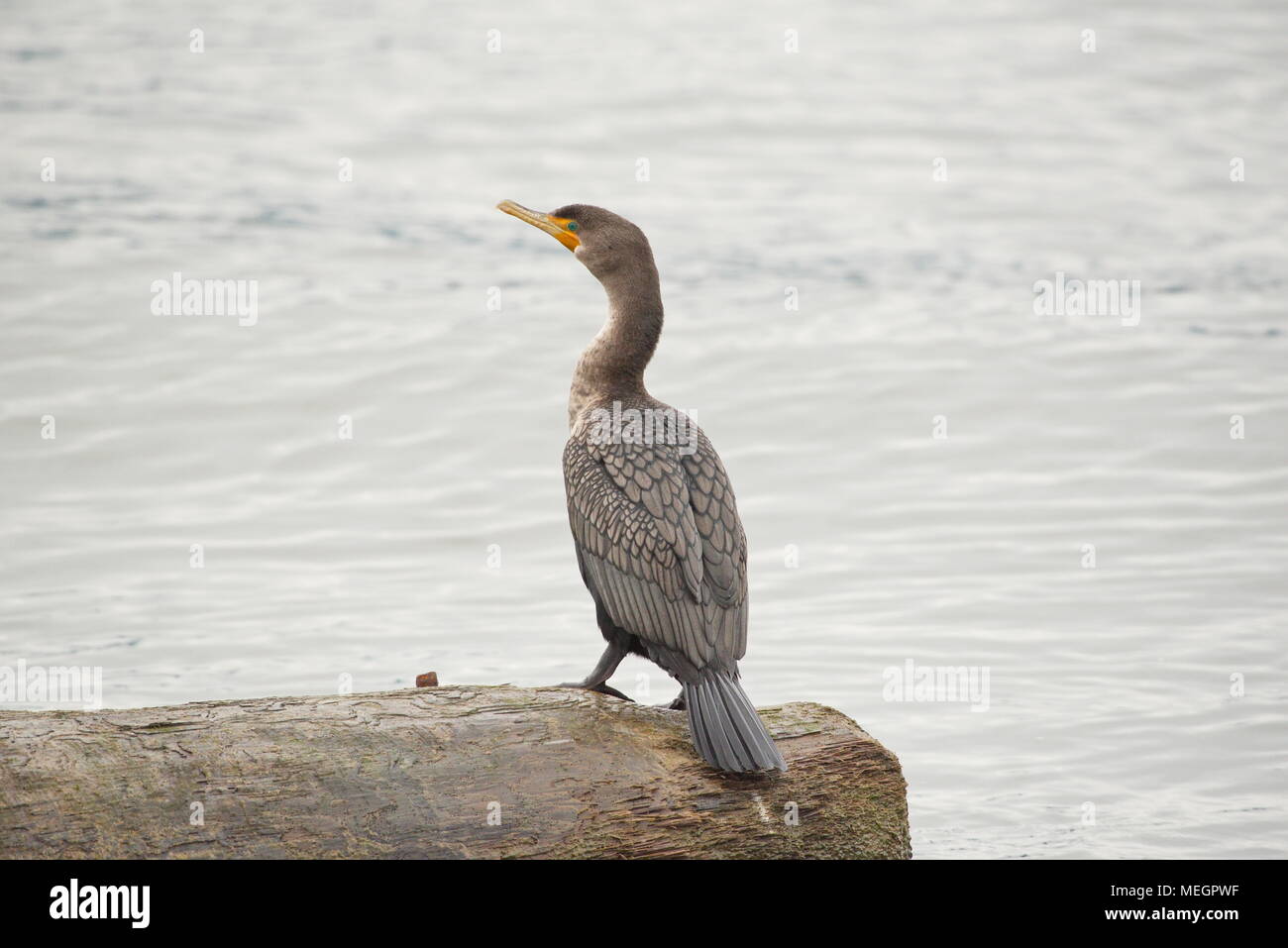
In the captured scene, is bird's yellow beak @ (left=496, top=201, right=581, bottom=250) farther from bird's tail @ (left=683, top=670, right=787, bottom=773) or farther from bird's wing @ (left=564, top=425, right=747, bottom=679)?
Result: bird's tail @ (left=683, top=670, right=787, bottom=773)

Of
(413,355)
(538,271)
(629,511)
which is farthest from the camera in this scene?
(538,271)

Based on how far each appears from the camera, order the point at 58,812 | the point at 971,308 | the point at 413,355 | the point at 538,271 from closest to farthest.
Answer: the point at 58,812 → the point at 413,355 → the point at 971,308 → the point at 538,271

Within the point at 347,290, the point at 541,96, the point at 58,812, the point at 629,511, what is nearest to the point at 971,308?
the point at 347,290

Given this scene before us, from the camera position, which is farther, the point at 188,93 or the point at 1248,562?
the point at 188,93

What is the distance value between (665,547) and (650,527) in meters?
0.09

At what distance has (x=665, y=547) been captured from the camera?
5117 millimetres

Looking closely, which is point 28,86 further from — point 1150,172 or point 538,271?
point 1150,172

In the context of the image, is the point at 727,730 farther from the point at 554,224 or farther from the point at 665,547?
the point at 554,224

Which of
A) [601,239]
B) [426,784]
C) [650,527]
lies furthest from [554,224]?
[426,784]

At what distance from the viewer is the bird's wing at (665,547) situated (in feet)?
16.5

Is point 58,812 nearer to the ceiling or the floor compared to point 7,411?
nearer to the floor

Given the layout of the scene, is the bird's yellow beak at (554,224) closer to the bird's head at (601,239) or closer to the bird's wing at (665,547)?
the bird's head at (601,239)

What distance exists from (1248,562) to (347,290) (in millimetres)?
8746

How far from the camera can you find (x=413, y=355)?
13.6 m
